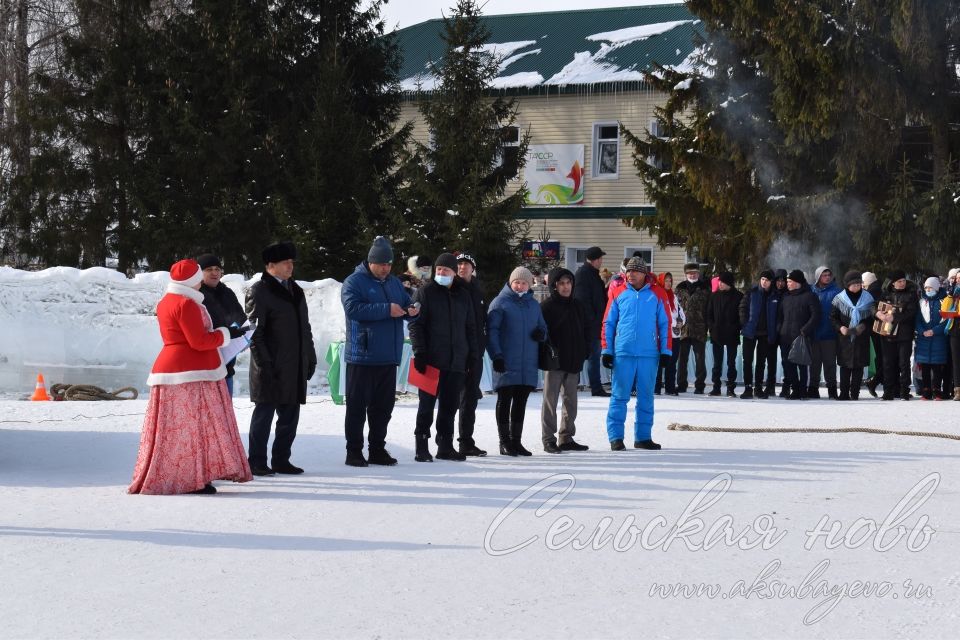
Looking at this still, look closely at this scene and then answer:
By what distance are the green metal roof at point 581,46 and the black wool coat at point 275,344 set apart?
1171 inches

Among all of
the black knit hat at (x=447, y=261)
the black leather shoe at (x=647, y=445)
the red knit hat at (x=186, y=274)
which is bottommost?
the black leather shoe at (x=647, y=445)

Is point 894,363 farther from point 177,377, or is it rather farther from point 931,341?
point 177,377

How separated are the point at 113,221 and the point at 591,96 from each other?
1542cm

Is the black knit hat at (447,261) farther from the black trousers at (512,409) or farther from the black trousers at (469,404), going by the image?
the black trousers at (512,409)

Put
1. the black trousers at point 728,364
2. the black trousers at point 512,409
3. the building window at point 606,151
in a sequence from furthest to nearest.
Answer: the building window at point 606,151 → the black trousers at point 728,364 → the black trousers at point 512,409

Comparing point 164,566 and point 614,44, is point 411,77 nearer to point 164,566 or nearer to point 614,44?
point 614,44

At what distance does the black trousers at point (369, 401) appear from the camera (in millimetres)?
12008

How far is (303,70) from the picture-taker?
108 feet

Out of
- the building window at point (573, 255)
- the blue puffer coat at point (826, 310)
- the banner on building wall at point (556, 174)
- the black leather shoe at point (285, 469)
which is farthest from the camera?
the building window at point (573, 255)

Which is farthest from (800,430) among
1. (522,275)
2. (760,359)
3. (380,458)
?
(760,359)

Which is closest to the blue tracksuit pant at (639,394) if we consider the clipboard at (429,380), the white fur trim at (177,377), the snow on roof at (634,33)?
the clipboard at (429,380)

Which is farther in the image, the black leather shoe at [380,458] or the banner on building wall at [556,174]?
the banner on building wall at [556,174]

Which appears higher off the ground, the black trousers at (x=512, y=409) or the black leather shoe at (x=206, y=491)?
the black trousers at (x=512, y=409)

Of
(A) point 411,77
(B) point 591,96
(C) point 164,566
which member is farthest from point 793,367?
(A) point 411,77
